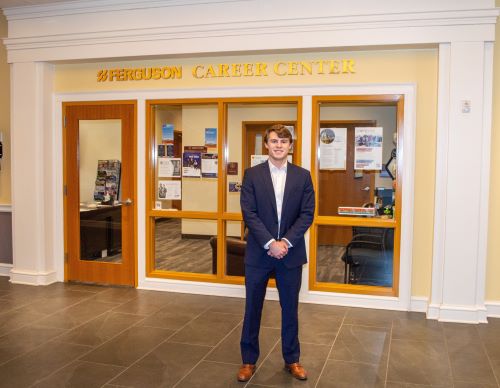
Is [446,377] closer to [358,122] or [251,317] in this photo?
[251,317]

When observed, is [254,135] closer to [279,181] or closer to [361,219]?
[361,219]

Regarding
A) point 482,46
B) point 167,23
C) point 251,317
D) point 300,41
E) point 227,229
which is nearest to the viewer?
point 251,317

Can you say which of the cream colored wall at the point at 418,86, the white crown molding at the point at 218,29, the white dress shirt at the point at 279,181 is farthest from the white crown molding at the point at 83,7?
the white dress shirt at the point at 279,181

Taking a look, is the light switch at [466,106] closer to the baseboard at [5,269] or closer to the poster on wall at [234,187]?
the poster on wall at [234,187]

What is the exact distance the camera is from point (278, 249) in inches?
126

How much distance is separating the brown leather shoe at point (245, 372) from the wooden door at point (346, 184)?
2.23 m

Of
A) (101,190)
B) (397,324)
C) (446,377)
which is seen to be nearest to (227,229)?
(101,190)

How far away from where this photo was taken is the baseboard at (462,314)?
4633 mm

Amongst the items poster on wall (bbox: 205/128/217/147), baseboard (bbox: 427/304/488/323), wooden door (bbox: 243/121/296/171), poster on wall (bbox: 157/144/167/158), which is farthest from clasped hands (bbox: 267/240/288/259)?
wooden door (bbox: 243/121/296/171)

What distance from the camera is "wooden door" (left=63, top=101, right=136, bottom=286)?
18.7 ft

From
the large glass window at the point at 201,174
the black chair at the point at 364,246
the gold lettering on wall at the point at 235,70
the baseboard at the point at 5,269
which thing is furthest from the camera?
the baseboard at the point at 5,269

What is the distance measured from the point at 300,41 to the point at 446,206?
208 cm

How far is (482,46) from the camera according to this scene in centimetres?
451

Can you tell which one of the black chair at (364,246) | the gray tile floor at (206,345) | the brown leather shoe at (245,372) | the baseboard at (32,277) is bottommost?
the gray tile floor at (206,345)
